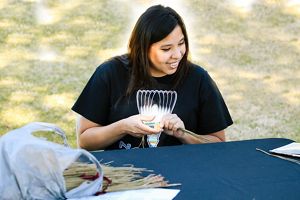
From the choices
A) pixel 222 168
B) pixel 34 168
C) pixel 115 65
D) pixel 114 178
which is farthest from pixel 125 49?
pixel 34 168

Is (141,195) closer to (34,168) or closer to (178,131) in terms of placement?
(34,168)

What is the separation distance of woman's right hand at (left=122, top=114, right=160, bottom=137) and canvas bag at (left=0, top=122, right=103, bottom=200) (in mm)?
655

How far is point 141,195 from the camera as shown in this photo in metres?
1.74

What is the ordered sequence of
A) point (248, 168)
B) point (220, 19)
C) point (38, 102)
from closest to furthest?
point (248, 168), point (38, 102), point (220, 19)

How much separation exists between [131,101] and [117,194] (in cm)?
84

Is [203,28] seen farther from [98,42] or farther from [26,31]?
[26,31]

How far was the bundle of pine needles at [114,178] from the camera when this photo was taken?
1.73 m

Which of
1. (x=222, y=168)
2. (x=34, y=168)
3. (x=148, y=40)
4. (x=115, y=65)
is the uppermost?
(x=148, y=40)

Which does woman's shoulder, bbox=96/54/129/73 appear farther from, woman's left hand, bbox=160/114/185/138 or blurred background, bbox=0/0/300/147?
blurred background, bbox=0/0/300/147

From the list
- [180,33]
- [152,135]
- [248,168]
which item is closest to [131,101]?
[152,135]

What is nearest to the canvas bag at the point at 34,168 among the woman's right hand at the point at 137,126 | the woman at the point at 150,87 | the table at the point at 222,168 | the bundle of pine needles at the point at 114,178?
the bundle of pine needles at the point at 114,178

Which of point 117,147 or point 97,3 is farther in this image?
point 97,3

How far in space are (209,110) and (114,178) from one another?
872 millimetres

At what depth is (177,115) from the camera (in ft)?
8.29
